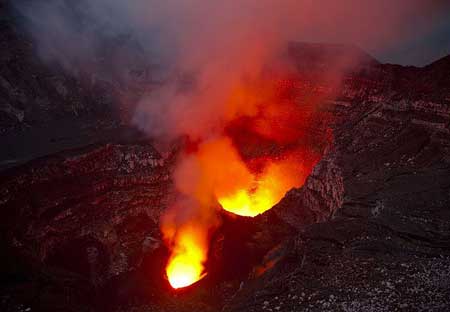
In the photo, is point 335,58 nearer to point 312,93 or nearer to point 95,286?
point 312,93

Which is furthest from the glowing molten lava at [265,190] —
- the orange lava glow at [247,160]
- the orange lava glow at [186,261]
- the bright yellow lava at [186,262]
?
the bright yellow lava at [186,262]

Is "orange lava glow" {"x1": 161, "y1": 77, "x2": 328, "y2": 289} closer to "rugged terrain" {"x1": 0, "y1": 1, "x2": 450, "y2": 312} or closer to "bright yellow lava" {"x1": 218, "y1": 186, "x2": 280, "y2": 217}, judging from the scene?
"bright yellow lava" {"x1": 218, "y1": 186, "x2": 280, "y2": 217}

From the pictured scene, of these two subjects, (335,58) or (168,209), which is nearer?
(168,209)

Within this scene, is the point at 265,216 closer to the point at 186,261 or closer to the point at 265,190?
the point at 186,261

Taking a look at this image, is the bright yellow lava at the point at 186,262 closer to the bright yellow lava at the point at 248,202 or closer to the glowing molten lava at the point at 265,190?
the bright yellow lava at the point at 248,202

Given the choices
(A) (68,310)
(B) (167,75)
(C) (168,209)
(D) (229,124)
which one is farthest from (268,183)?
(A) (68,310)

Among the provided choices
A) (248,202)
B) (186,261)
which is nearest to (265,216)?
(186,261)
